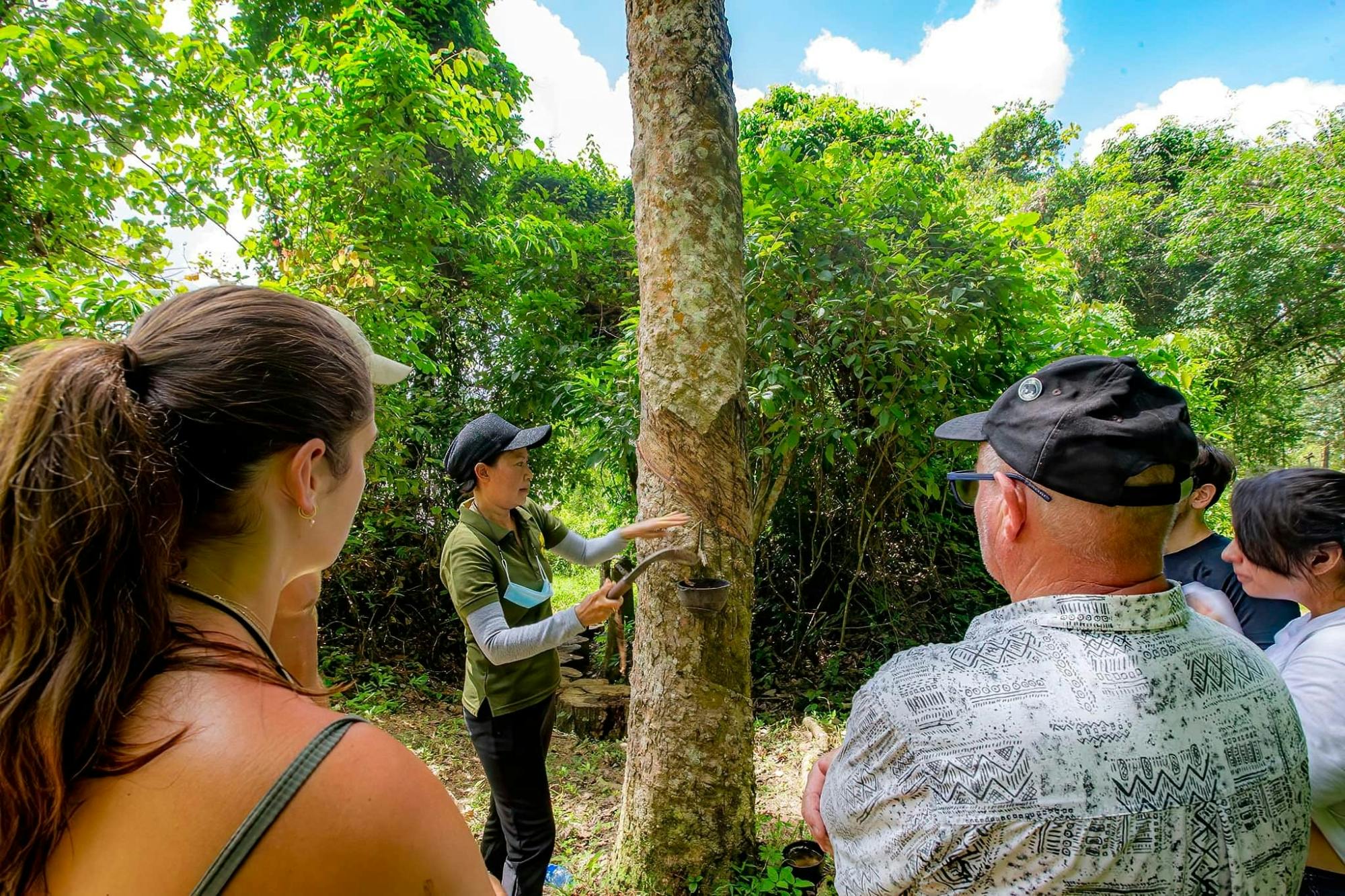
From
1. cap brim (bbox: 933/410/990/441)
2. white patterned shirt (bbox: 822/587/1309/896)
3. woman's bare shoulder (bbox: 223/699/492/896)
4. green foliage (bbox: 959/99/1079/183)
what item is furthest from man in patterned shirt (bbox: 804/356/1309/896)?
green foliage (bbox: 959/99/1079/183)

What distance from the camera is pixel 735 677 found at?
7.93ft

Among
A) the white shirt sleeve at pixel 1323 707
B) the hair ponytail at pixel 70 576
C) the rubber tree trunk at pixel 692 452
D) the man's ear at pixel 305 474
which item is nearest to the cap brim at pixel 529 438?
the rubber tree trunk at pixel 692 452

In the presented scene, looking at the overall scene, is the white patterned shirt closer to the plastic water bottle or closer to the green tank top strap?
the green tank top strap

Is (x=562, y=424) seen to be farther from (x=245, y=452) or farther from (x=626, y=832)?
(x=245, y=452)

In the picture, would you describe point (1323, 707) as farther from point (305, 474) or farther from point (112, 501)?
point (112, 501)

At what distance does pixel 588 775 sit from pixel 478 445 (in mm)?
2587

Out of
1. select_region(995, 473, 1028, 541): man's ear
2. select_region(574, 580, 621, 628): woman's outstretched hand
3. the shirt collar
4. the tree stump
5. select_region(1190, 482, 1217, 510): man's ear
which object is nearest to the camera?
the shirt collar

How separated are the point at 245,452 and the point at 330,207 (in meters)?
4.70

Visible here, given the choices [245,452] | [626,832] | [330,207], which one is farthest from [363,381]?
[330,207]

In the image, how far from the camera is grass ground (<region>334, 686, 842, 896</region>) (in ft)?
9.25

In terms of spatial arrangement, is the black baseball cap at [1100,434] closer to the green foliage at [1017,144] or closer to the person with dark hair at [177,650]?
the person with dark hair at [177,650]

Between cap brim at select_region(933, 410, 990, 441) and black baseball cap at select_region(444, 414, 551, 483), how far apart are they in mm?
1539

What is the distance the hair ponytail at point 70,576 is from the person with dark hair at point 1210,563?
2.89 m

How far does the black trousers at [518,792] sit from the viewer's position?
2322mm
